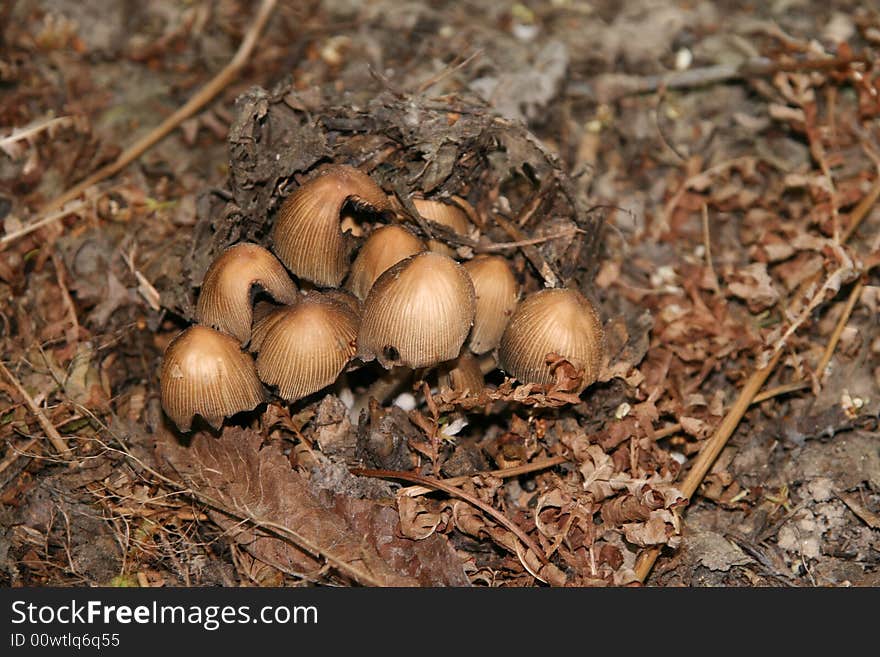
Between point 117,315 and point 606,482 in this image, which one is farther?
point 117,315

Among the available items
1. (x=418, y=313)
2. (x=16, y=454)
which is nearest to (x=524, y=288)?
(x=418, y=313)

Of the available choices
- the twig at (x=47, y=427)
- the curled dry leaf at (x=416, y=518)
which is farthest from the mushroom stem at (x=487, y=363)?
the twig at (x=47, y=427)

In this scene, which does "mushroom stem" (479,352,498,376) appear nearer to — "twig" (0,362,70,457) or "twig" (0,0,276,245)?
"twig" (0,362,70,457)

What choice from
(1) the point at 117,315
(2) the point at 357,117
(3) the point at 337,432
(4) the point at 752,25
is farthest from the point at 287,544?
(4) the point at 752,25

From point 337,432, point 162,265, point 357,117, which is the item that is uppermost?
point 357,117

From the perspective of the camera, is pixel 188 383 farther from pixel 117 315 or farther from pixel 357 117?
pixel 357 117

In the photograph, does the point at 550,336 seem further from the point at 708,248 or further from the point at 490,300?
the point at 708,248

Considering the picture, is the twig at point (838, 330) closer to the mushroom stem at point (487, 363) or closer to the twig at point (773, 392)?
the twig at point (773, 392)
